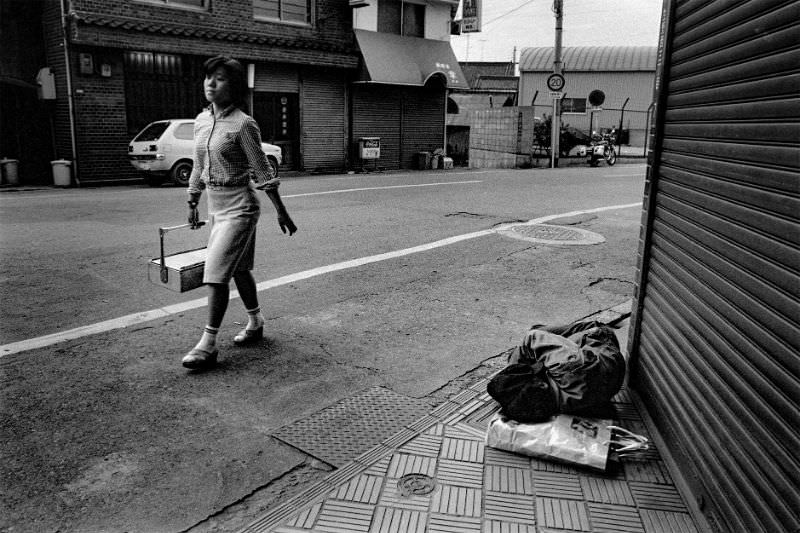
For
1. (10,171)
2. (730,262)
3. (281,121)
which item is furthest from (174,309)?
(281,121)

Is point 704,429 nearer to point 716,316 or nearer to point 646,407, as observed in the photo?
point 716,316

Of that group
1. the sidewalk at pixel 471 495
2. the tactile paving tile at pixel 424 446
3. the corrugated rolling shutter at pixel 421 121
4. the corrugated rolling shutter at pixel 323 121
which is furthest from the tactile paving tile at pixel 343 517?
the corrugated rolling shutter at pixel 421 121

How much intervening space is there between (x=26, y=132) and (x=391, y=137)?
11.9 metres

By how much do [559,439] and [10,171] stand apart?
16936 millimetres

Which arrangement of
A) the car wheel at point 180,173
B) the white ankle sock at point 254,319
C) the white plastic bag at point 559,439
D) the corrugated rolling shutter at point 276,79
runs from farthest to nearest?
the corrugated rolling shutter at point 276,79 → the car wheel at point 180,173 → the white ankle sock at point 254,319 → the white plastic bag at point 559,439

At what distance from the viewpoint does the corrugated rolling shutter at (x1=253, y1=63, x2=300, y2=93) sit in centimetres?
2091

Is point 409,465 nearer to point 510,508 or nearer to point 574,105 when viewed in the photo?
point 510,508

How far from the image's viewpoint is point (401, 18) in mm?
24469

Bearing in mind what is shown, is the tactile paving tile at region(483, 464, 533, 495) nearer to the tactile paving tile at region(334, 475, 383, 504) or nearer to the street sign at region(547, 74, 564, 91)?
the tactile paving tile at region(334, 475, 383, 504)

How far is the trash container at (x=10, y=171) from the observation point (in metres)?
16.4

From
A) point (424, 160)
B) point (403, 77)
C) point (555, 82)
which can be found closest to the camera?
point (403, 77)

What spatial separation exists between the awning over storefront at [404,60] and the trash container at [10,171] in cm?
1103

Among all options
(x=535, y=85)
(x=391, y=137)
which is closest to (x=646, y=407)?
(x=391, y=137)

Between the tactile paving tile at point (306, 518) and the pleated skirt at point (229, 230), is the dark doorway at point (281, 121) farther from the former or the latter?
the tactile paving tile at point (306, 518)
